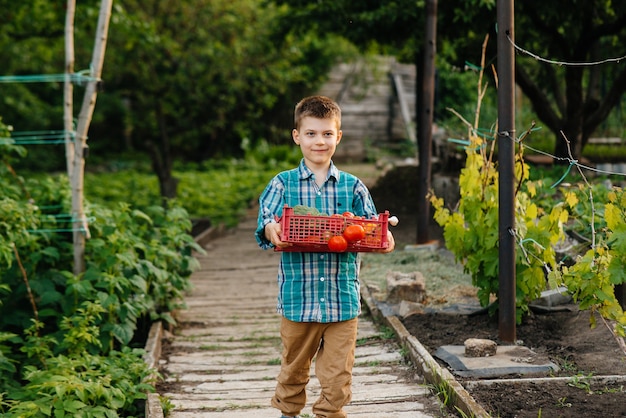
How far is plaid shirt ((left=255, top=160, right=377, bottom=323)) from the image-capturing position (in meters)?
4.28

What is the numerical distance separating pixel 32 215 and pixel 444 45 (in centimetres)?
820

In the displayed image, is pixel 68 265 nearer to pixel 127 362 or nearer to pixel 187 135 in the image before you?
pixel 127 362

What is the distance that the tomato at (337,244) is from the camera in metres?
3.92

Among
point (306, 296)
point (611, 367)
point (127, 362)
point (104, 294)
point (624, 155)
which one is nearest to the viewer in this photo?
point (306, 296)

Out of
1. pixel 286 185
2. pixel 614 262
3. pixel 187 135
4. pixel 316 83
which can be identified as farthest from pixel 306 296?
pixel 316 83

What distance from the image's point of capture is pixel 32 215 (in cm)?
679

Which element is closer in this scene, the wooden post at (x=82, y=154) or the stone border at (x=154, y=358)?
the stone border at (x=154, y=358)

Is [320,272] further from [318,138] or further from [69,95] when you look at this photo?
[69,95]

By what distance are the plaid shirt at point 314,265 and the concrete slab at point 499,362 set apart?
1377 millimetres

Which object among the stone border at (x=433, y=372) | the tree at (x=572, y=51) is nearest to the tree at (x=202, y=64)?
the tree at (x=572, y=51)

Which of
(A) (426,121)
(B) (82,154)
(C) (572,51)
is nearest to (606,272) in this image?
(B) (82,154)

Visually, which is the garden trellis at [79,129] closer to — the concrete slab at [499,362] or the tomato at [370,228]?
the concrete slab at [499,362]

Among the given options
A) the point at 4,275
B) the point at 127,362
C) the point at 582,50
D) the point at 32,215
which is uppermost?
the point at 582,50

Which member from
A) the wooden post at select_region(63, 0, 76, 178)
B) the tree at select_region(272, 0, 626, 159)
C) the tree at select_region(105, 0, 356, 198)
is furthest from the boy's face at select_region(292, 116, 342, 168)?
the tree at select_region(105, 0, 356, 198)
